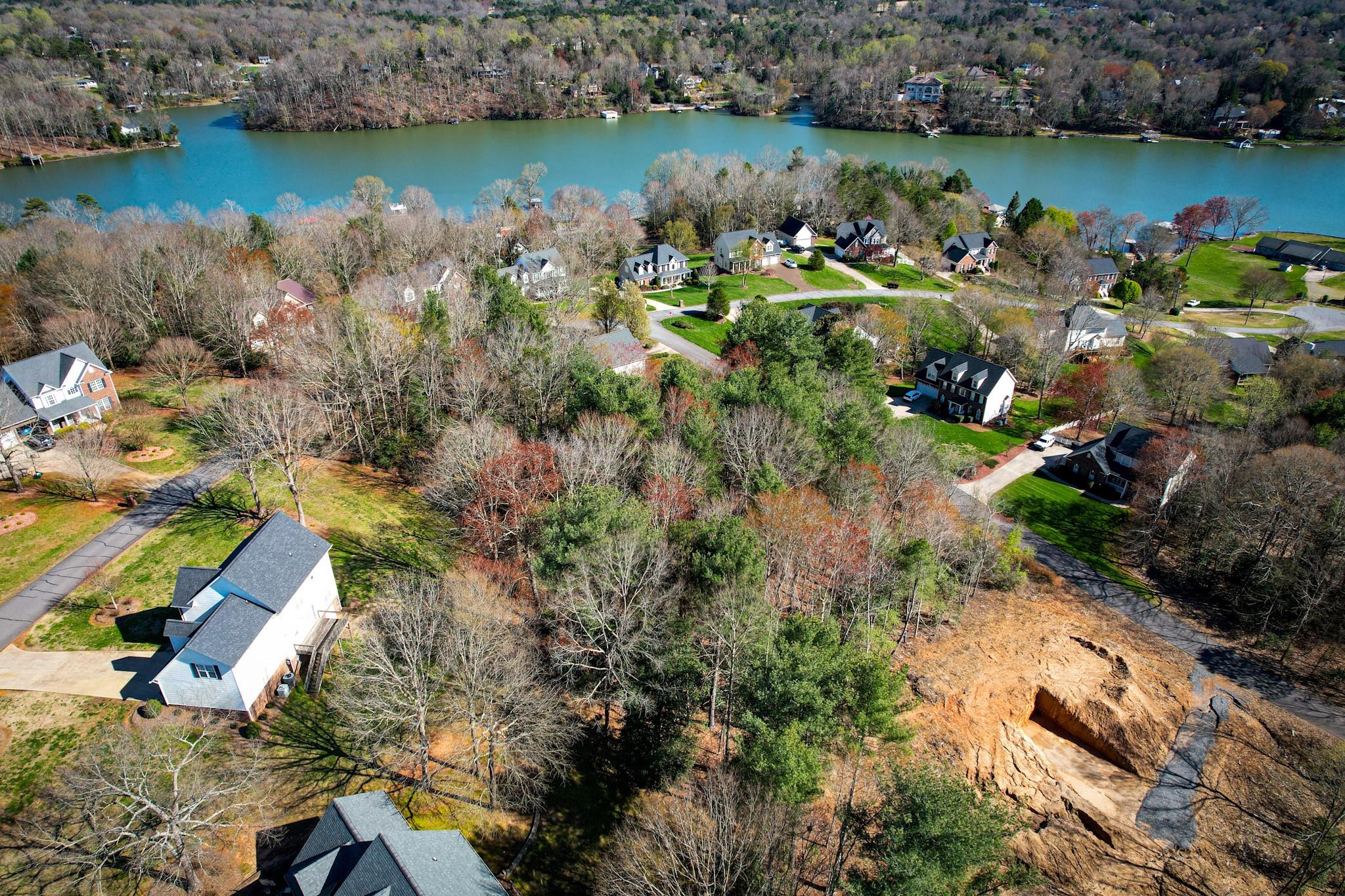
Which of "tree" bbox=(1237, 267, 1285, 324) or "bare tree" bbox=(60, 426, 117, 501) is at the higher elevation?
"bare tree" bbox=(60, 426, 117, 501)

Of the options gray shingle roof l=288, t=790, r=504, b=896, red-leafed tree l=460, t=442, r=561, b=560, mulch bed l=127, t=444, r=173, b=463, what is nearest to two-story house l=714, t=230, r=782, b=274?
red-leafed tree l=460, t=442, r=561, b=560

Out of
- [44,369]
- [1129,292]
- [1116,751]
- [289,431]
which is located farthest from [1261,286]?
[44,369]

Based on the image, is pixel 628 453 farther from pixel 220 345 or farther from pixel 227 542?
pixel 220 345

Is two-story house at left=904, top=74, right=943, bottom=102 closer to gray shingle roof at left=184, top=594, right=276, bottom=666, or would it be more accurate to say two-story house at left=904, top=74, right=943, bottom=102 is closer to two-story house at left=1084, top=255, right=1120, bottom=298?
two-story house at left=1084, top=255, right=1120, bottom=298

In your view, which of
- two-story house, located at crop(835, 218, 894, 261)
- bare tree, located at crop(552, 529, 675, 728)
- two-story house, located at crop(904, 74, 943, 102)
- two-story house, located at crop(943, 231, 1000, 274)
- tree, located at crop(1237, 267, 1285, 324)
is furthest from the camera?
two-story house, located at crop(904, 74, 943, 102)

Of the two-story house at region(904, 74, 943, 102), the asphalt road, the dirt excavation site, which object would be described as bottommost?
the dirt excavation site

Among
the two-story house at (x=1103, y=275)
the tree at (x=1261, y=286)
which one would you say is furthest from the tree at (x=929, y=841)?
the tree at (x=1261, y=286)
